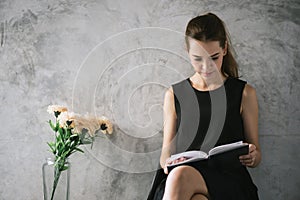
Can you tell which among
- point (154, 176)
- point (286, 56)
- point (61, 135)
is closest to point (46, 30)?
point (61, 135)

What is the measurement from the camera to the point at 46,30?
2631mm

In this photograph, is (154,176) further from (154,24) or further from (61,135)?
(154,24)

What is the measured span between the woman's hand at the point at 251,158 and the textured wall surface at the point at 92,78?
0.26m

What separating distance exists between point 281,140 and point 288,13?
0.67 metres

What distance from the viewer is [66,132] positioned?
2.43 meters

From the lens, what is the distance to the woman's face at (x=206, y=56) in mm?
2312

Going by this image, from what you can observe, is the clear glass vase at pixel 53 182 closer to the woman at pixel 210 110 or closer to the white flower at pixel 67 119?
the white flower at pixel 67 119

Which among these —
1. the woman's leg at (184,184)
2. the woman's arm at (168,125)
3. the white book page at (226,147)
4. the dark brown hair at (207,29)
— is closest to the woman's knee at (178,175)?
the woman's leg at (184,184)

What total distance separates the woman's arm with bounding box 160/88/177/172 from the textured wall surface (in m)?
0.09

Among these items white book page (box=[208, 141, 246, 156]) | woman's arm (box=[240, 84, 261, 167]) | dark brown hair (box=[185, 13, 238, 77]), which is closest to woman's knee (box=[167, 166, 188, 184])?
white book page (box=[208, 141, 246, 156])

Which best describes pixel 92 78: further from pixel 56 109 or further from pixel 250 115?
pixel 250 115

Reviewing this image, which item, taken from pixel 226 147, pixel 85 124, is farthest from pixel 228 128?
pixel 85 124

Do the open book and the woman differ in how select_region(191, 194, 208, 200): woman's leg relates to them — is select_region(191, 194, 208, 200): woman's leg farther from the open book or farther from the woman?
the open book

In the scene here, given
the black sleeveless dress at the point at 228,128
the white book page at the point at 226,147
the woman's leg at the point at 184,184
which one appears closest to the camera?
the woman's leg at the point at 184,184
